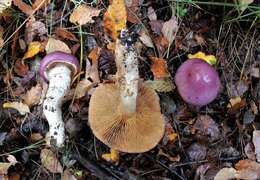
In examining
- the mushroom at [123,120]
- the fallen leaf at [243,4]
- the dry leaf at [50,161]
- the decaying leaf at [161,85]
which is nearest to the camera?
the mushroom at [123,120]

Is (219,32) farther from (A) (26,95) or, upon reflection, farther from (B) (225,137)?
(A) (26,95)

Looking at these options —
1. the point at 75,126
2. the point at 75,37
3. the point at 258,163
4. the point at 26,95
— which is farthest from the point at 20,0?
the point at 258,163

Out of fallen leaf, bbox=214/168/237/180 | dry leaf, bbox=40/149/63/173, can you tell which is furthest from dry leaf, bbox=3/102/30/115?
fallen leaf, bbox=214/168/237/180

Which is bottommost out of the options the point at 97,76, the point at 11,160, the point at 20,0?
the point at 11,160

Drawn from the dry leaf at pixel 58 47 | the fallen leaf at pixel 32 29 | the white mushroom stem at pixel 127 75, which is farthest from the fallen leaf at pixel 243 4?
the fallen leaf at pixel 32 29

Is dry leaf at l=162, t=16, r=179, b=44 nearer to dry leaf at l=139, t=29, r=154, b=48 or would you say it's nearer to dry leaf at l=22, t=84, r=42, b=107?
dry leaf at l=139, t=29, r=154, b=48

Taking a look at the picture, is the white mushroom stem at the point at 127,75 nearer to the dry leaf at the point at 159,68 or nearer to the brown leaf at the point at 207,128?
the dry leaf at the point at 159,68
